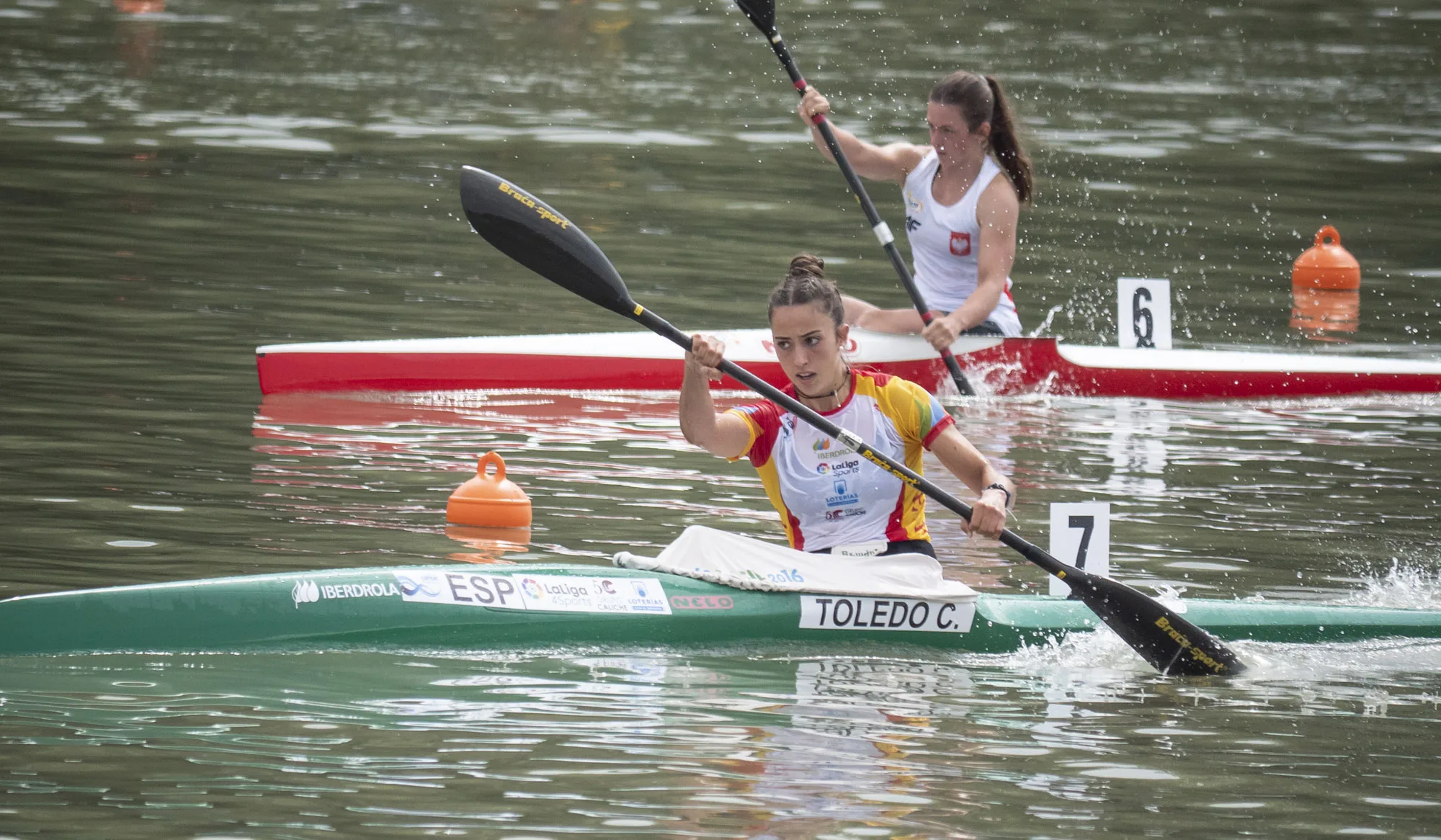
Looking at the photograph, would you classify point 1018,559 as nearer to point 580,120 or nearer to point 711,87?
point 580,120

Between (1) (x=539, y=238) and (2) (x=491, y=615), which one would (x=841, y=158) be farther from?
(2) (x=491, y=615)

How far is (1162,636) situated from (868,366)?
4251mm

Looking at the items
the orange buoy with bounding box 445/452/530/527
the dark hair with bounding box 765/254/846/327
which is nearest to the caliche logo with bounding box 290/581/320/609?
the dark hair with bounding box 765/254/846/327

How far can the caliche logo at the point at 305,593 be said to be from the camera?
5750 mm

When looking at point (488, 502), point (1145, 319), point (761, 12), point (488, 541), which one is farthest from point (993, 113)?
point (488, 541)

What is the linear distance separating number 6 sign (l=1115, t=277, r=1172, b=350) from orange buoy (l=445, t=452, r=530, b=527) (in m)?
4.43

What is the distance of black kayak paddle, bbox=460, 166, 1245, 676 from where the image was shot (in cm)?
611

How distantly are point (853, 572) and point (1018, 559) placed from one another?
1.77 m

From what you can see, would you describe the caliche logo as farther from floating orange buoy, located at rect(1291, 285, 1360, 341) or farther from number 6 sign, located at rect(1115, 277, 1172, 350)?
floating orange buoy, located at rect(1291, 285, 1360, 341)

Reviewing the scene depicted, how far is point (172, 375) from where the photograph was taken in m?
9.82

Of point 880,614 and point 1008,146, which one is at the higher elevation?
point 1008,146

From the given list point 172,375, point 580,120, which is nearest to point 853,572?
point 172,375

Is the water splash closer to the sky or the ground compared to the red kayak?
closer to the ground

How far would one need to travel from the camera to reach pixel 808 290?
19.1 feet
